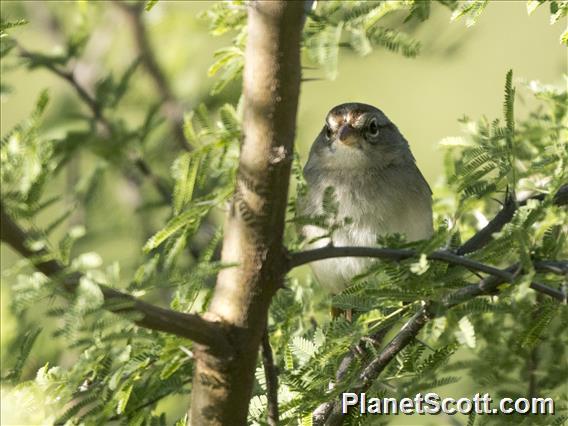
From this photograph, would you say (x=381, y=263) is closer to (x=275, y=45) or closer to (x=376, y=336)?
(x=275, y=45)

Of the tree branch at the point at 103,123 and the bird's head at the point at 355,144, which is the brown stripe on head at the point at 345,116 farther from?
the tree branch at the point at 103,123

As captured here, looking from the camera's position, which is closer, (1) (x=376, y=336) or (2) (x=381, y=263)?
(2) (x=381, y=263)

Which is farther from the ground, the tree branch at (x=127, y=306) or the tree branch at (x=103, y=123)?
the tree branch at (x=103, y=123)

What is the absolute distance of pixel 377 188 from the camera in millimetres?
4840

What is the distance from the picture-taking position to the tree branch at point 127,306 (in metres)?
2.20

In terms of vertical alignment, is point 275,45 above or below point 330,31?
below

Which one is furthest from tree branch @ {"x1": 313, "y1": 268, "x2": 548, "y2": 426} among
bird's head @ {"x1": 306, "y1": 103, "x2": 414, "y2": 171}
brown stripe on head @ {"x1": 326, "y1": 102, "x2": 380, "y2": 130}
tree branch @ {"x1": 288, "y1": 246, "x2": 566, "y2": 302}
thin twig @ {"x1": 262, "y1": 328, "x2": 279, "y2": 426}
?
brown stripe on head @ {"x1": 326, "y1": 102, "x2": 380, "y2": 130}

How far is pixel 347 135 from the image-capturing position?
5066 mm

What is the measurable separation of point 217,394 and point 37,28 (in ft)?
10.9

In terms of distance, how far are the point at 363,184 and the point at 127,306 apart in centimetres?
270

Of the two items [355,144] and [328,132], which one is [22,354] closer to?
[355,144]

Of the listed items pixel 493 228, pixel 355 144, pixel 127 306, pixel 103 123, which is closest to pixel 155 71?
pixel 103 123

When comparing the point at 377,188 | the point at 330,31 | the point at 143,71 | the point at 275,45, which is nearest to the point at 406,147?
the point at 377,188

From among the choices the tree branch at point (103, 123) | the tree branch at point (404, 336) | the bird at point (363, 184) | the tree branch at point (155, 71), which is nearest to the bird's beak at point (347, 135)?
the bird at point (363, 184)
